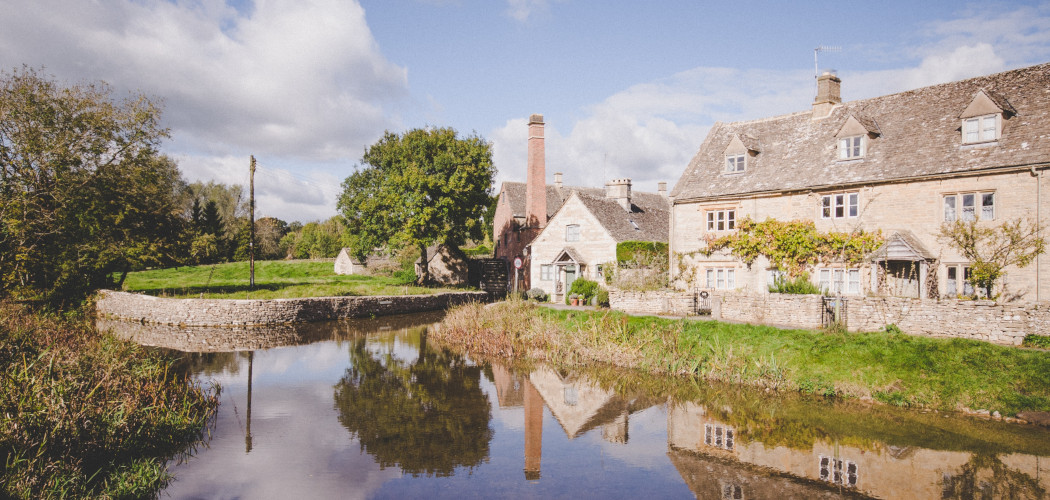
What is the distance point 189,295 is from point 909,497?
3308cm

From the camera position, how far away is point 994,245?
63.1ft

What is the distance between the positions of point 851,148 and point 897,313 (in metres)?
9.26

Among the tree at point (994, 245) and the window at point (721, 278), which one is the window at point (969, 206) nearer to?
the tree at point (994, 245)

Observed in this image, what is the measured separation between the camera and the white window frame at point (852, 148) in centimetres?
2345

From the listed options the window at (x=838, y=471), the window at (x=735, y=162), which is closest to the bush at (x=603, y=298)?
the window at (x=735, y=162)

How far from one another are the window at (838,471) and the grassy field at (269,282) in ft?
92.8

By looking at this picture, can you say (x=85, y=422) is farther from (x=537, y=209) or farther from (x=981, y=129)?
(x=537, y=209)

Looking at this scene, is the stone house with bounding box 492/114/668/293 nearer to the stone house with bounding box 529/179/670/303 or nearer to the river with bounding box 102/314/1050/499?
the stone house with bounding box 529/179/670/303

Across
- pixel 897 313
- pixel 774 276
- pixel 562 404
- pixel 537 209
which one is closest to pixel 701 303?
pixel 774 276

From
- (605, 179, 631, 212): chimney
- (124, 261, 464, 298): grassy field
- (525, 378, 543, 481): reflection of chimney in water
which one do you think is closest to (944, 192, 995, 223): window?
(525, 378, 543, 481): reflection of chimney in water

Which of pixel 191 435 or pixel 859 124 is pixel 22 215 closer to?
pixel 191 435

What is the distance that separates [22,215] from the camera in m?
18.2

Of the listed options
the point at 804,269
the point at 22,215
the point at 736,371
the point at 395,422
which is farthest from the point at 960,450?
the point at 22,215

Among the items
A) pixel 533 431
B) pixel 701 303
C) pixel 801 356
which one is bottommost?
pixel 533 431
